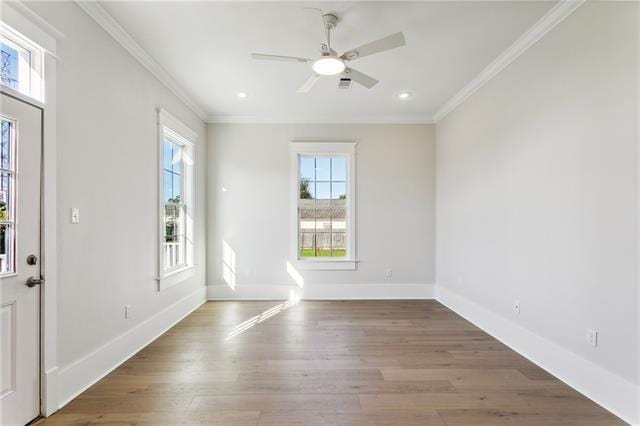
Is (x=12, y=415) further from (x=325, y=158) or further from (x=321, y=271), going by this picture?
(x=325, y=158)

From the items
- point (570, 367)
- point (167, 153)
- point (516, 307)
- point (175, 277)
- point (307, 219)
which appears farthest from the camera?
point (307, 219)

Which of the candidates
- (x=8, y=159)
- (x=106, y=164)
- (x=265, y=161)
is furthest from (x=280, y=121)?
(x=8, y=159)

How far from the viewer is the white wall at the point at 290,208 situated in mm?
4805

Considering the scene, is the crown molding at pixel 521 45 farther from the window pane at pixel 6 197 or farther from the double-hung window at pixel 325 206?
the window pane at pixel 6 197

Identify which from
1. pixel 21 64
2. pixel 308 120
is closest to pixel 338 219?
pixel 308 120

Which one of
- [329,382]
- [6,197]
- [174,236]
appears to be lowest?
[329,382]

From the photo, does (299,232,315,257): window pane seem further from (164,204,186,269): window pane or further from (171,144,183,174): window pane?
(171,144,183,174): window pane

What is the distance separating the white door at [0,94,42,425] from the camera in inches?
68.6

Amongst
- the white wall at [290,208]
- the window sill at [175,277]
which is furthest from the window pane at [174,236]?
the white wall at [290,208]

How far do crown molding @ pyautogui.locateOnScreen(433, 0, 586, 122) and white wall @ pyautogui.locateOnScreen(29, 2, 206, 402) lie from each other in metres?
3.55

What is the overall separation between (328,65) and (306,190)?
266 centimetres

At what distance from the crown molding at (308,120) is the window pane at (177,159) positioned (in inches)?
34.6

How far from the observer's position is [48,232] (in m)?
1.96

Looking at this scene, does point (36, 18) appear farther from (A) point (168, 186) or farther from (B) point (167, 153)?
(A) point (168, 186)
